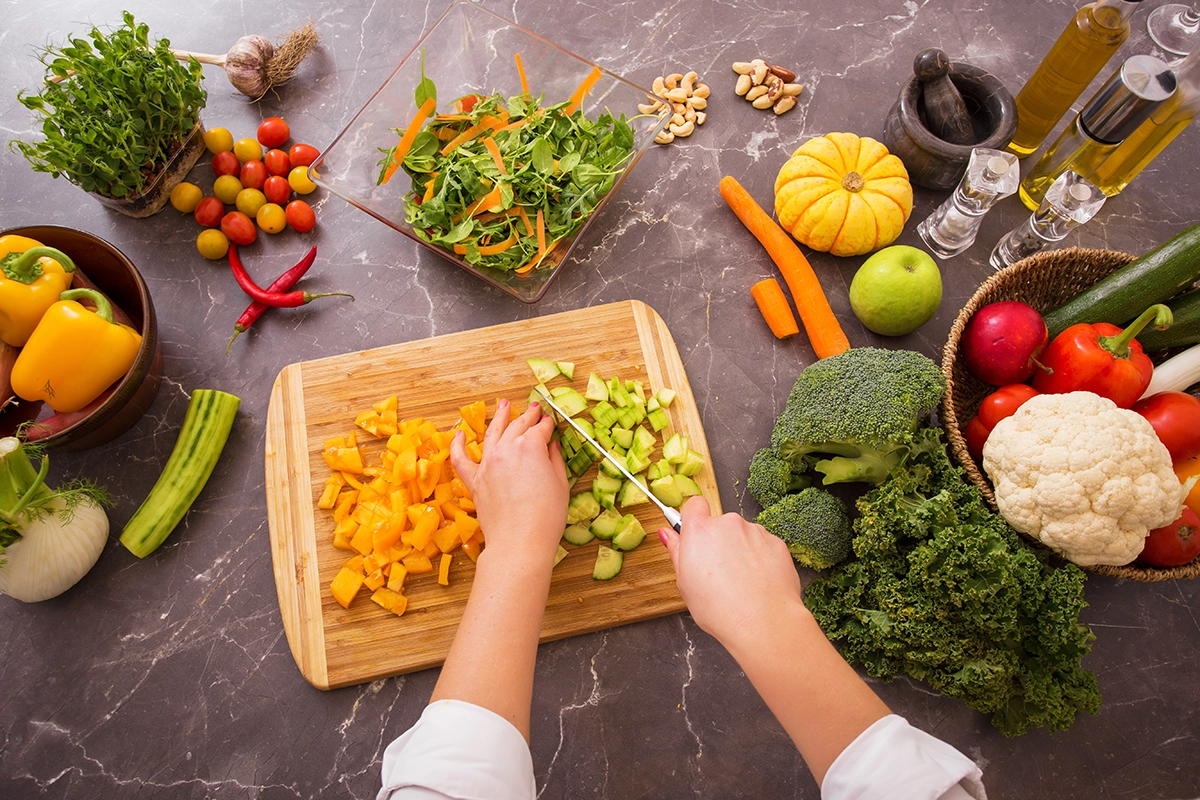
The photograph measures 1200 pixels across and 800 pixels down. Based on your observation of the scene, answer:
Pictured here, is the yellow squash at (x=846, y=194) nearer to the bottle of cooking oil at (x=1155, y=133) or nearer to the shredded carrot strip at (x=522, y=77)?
the bottle of cooking oil at (x=1155, y=133)

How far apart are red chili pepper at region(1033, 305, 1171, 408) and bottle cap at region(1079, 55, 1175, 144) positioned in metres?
0.58

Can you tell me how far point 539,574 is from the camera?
1535 mm

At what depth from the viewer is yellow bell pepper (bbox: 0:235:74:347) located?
1.68m

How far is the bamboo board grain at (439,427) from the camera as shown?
177 cm

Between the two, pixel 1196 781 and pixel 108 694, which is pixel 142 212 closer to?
pixel 108 694

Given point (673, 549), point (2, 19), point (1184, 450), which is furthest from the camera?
point (2, 19)

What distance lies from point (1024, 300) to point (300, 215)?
2144 mm

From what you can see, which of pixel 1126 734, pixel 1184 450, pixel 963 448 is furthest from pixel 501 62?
pixel 1126 734

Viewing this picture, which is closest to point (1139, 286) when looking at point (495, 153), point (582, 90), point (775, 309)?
point (775, 309)

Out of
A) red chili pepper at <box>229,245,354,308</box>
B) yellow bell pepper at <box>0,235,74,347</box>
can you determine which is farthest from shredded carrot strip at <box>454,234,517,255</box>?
yellow bell pepper at <box>0,235,74,347</box>

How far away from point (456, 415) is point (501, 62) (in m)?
1.15

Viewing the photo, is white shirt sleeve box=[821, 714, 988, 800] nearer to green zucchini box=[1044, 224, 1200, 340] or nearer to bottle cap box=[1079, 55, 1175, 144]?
green zucchini box=[1044, 224, 1200, 340]

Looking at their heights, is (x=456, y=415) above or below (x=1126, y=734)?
above

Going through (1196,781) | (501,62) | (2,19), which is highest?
(501,62)
